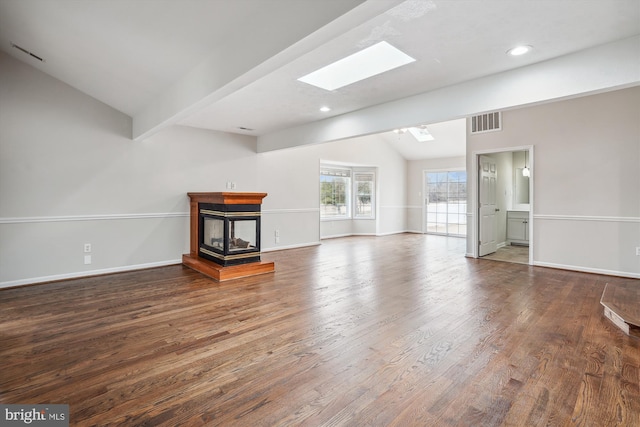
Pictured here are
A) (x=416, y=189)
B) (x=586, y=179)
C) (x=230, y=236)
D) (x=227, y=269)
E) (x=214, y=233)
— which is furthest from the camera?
(x=416, y=189)

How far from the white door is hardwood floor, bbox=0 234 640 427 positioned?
1.92 meters

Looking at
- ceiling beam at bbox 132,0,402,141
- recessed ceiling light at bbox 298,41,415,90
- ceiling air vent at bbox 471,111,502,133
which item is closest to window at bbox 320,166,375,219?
ceiling air vent at bbox 471,111,502,133

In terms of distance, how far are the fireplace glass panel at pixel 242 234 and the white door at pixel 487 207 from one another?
13.8 feet

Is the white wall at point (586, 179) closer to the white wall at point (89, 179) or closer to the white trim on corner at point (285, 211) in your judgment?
the white trim on corner at point (285, 211)

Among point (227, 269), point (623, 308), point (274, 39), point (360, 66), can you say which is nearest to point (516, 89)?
point (360, 66)

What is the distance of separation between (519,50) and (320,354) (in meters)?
2.99

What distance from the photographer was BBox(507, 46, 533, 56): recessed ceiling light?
2.61m

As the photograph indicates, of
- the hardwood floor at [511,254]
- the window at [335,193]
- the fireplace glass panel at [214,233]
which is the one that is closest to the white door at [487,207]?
the hardwood floor at [511,254]

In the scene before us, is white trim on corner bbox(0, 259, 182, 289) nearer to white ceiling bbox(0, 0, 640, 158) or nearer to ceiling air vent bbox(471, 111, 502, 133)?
white ceiling bbox(0, 0, 640, 158)

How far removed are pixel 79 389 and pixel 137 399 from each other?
1.35ft

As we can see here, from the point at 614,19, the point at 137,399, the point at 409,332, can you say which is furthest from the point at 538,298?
the point at 137,399

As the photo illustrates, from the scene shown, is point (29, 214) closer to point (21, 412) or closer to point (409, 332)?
point (21, 412)

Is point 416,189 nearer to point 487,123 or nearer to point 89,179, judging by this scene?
point 487,123

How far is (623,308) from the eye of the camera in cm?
287
